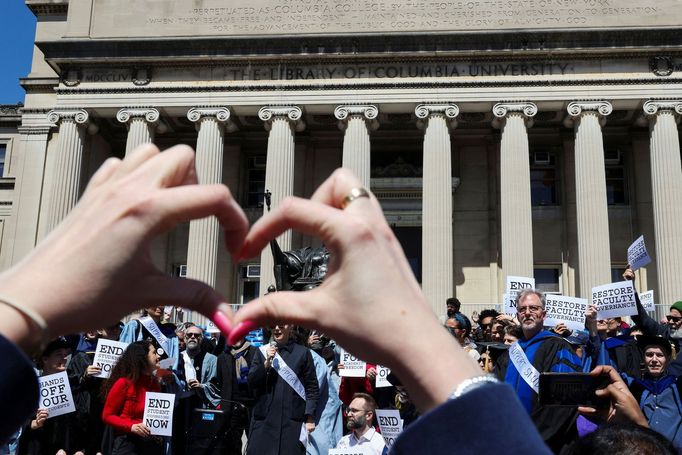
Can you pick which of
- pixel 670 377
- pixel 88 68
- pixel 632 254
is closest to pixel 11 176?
pixel 88 68

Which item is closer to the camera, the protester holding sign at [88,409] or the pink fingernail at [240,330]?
the pink fingernail at [240,330]

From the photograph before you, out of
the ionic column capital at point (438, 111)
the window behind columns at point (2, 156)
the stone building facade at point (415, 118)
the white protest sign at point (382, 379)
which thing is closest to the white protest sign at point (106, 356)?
the white protest sign at point (382, 379)

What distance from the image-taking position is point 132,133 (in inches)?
1227

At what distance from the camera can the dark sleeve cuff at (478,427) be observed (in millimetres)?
1184

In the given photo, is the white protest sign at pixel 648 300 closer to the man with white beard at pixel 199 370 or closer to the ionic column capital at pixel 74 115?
the man with white beard at pixel 199 370

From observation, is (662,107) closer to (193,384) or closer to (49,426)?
(193,384)

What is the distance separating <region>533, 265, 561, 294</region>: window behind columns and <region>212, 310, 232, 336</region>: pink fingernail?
32.8 metres

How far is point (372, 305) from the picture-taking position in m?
1.28

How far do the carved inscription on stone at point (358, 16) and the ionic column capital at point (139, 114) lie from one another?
3904 millimetres

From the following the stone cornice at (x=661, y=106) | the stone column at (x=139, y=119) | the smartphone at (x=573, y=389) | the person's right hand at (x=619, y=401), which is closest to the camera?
the person's right hand at (x=619, y=401)

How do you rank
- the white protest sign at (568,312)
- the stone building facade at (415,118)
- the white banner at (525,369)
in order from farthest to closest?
the stone building facade at (415,118) → the white protest sign at (568,312) → the white banner at (525,369)

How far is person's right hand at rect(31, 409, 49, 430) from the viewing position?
8.64m

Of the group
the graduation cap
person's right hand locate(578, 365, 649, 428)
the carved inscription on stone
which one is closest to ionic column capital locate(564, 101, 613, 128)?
the carved inscription on stone

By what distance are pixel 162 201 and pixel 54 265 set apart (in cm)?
22
